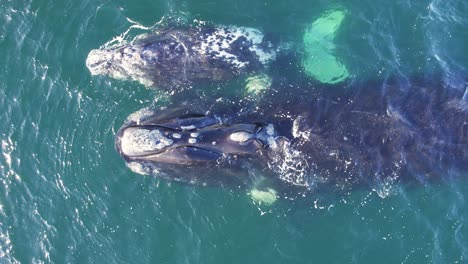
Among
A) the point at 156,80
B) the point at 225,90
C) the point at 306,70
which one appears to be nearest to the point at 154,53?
the point at 156,80

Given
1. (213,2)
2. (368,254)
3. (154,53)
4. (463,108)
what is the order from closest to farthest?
(368,254) → (463,108) → (154,53) → (213,2)

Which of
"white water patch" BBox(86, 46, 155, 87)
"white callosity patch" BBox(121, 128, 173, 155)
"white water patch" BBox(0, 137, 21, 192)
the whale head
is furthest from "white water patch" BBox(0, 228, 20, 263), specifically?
"white water patch" BBox(86, 46, 155, 87)

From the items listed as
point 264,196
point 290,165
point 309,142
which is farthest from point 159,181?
point 309,142

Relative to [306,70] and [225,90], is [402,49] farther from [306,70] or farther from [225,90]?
[225,90]

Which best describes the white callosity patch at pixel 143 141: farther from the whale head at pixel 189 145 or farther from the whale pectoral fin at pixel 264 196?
the whale pectoral fin at pixel 264 196

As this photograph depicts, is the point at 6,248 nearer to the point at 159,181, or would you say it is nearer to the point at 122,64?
the point at 159,181

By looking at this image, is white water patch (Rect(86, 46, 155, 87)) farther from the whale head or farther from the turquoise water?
the whale head
